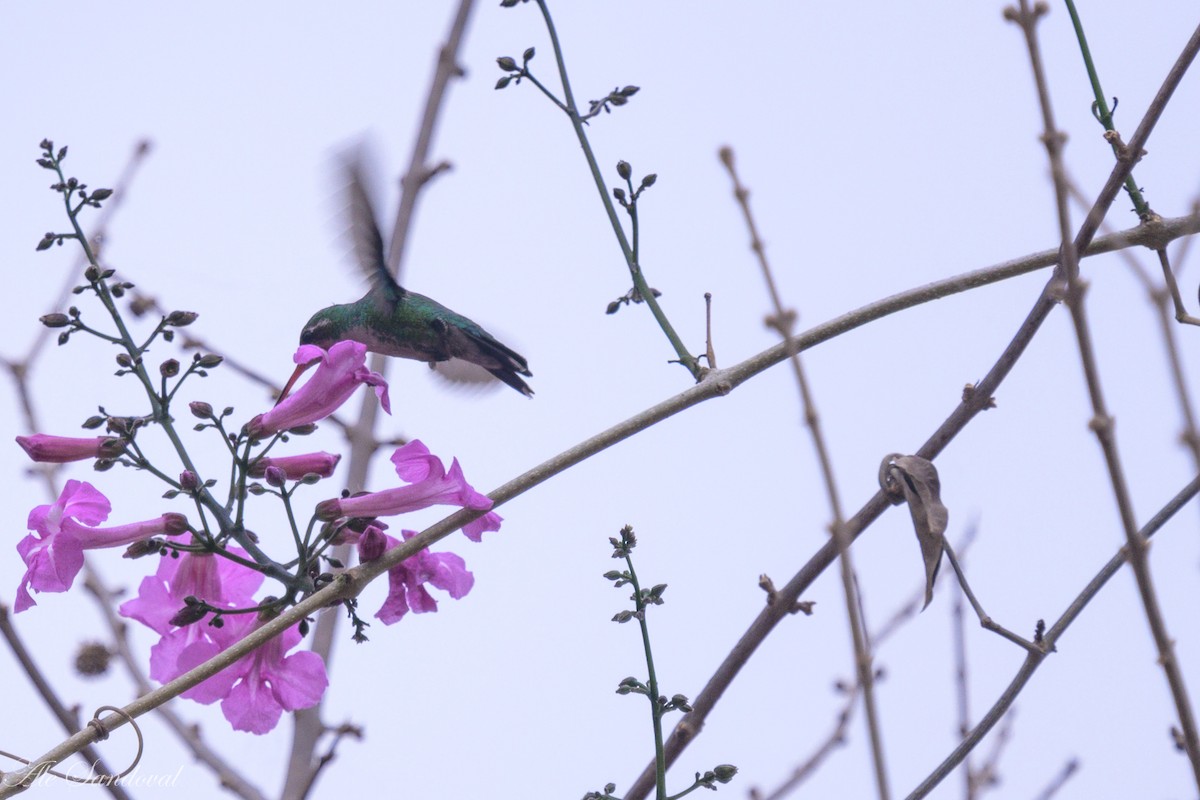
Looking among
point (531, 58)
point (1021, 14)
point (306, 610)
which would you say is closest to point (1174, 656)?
point (1021, 14)

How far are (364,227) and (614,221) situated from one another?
1106mm

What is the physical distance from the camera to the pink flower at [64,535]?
8.38 ft

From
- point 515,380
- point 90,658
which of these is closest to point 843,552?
point 515,380

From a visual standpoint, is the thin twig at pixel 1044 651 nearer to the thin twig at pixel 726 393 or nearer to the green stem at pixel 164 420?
the thin twig at pixel 726 393

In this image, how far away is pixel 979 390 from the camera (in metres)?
2.56

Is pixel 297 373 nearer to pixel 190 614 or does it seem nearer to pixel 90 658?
pixel 190 614

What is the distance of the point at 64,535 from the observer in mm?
2580

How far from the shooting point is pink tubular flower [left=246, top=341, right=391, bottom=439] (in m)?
2.64

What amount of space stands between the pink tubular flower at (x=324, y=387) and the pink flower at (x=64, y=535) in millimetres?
324

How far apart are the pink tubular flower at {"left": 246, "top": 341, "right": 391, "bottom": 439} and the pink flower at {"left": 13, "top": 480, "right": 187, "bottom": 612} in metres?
0.32

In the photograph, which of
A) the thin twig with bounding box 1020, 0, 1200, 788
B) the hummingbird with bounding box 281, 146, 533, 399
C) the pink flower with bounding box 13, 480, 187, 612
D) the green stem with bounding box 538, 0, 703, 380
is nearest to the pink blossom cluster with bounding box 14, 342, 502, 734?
the pink flower with bounding box 13, 480, 187, 612

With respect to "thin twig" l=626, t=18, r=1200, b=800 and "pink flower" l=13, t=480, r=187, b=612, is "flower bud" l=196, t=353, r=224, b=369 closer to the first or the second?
"pink flower" l=13, t=480, r=187, b=612

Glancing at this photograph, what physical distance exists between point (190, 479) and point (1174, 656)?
1.71m

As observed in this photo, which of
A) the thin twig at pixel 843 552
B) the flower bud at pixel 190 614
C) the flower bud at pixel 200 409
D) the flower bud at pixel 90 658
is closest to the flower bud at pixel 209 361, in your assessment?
the flower bud at pixel 200 409
